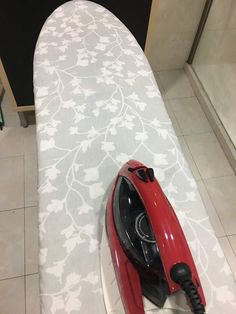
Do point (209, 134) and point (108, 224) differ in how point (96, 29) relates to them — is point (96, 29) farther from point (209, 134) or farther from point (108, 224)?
point (209, 134)

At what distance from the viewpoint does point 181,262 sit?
17.3 inches

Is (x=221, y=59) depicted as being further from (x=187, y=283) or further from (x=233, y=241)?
(x=187, y=283)

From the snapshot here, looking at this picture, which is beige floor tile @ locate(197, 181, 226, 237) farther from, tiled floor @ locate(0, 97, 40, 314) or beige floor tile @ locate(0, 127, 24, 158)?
beige floor tile @ locate(0, 127, 24, 158)

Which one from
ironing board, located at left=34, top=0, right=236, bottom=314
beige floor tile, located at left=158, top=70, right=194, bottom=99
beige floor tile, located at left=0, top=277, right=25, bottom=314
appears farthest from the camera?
beige floor tile, located at left=158, top=70, right=194, bottom=99

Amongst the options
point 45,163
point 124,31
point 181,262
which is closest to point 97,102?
point 45,163

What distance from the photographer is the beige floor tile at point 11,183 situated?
1.32 meters

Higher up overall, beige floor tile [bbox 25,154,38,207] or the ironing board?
the ironing board

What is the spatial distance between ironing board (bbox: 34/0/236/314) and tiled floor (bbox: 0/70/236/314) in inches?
25.5

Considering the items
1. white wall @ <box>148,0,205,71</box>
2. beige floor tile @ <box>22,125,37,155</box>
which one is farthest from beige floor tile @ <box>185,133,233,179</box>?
beige floor tile @ <box>22,125,37,155</box>

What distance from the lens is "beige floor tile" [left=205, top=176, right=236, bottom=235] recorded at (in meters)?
1.34

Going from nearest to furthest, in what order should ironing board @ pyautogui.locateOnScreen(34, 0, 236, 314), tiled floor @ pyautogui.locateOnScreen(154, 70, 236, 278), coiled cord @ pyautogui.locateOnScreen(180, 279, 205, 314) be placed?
coiled cord @ pyautogui.locateOnScreen(180, 279, 205, 314) < ironing board @ pyautogui.locateOnScreen(34, 0, 236, 314) < tiled floor @ pyautogui.locateOnScreen(154, 70, 236, 278)

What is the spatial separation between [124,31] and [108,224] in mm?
743

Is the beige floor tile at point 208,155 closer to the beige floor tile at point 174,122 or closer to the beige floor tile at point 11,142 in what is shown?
the beige floor tile at point 174,122

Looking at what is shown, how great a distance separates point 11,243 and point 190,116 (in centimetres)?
120
